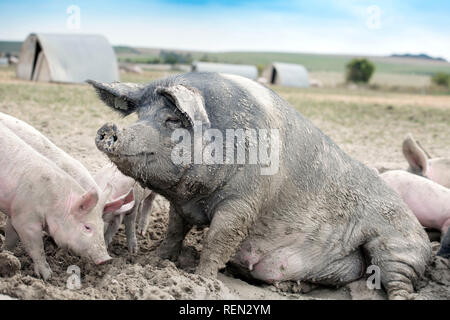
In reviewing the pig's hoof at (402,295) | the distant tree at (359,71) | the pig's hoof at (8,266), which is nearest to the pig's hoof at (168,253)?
the pig's hoof at (8,266)

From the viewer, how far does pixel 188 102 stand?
406 centimetres

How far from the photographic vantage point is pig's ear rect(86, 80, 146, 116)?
177 inches

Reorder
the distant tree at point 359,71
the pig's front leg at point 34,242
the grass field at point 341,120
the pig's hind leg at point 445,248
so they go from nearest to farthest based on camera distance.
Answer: the pig's front leg at point 34,242 < the pig's hind leg at point 445,248 < the grass field at point 341,120 < the distant tree at point 359,71

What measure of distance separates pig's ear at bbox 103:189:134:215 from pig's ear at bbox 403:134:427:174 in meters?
3.51

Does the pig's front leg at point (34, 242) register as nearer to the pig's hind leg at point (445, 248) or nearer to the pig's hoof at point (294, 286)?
the pig's hoof at point (294, 286)

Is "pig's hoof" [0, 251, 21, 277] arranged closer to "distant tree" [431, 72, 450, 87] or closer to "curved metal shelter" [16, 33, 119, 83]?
"curved metal shelter" [16, 33, 119, 83]

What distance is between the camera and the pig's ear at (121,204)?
499 cm

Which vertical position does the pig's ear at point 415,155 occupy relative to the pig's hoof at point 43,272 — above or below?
above

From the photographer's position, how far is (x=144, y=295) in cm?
384

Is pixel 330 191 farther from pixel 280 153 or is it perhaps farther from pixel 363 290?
pixel 363 290

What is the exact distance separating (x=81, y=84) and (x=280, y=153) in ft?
69.3

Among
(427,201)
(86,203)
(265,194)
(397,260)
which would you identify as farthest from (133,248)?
(427,201)

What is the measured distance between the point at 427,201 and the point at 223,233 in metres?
2.69
